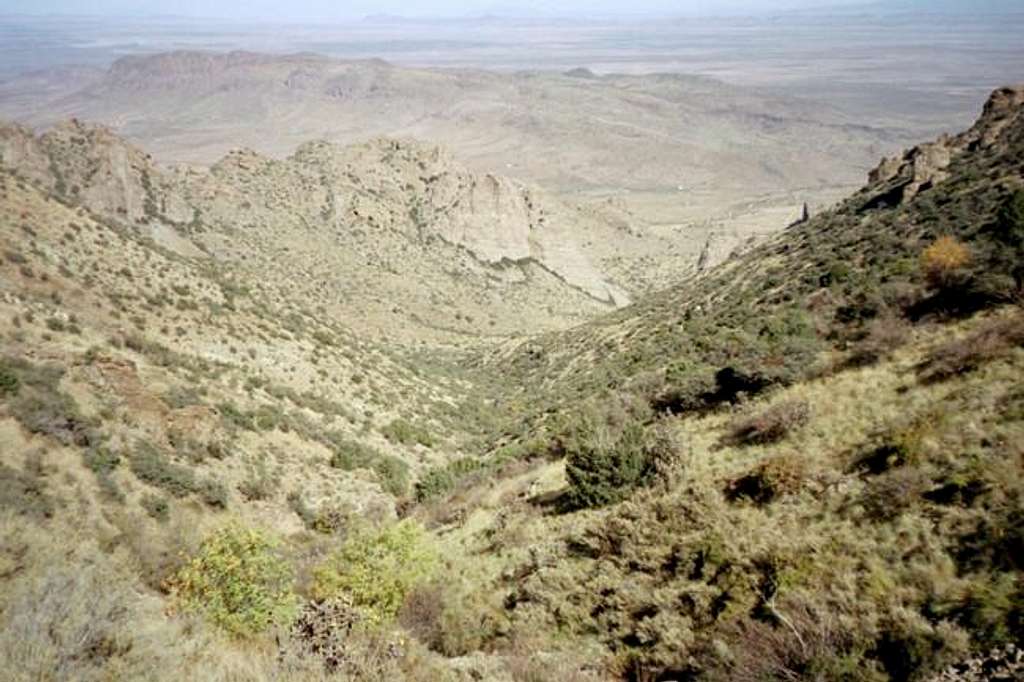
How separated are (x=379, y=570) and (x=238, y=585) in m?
2.06

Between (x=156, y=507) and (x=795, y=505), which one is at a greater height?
(x=795, y=505)

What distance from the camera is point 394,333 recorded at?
48781 mm

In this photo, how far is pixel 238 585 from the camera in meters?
8.87

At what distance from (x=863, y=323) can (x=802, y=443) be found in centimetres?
744

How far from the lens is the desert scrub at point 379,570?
963 centimetres

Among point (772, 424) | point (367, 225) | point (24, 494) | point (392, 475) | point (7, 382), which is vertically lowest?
point (392, 475)

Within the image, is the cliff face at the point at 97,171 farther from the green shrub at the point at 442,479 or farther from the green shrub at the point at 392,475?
the green shrub at the point at 442,479

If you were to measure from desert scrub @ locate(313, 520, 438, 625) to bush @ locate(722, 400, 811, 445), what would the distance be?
622 centimetres

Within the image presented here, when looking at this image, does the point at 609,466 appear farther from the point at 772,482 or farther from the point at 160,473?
the point at 160,473

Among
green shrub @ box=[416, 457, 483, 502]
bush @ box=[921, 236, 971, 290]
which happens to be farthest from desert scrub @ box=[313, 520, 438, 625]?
bush @ box=[921, 236, 971, 290]

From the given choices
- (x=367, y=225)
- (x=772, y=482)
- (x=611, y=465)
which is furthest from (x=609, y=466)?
(x=367, y=225)

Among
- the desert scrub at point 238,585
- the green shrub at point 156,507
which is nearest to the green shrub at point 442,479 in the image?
the green shrub at point 156,507

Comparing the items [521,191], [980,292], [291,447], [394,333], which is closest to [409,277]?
[394,333]

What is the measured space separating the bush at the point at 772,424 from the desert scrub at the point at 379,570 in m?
6.22
